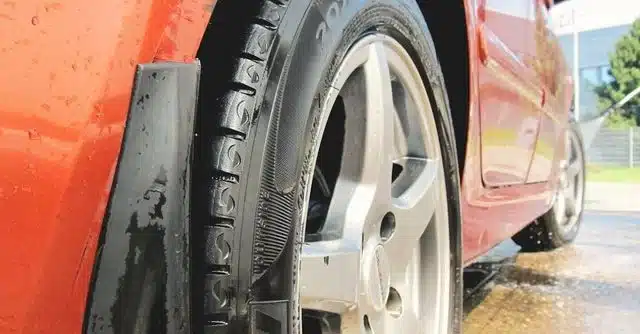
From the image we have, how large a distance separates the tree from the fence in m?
3.47

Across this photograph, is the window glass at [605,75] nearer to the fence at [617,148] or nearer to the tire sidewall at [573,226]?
the fence at [617,148]

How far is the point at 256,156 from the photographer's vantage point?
80cm

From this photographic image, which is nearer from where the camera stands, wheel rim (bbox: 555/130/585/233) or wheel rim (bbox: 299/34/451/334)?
wheel rim (bbox: 299/34/451/334)

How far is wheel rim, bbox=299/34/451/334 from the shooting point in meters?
1.04

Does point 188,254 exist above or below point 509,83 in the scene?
below

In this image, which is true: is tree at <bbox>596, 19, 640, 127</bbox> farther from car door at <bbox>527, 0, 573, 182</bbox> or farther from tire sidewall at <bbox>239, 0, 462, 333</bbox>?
tire sidewall at <bbox>239, 0, 462, 333</bbox>

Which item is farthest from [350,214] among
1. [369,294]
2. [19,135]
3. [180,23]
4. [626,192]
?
[626,192]

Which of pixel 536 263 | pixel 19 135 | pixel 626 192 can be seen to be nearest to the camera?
pixel 19 135

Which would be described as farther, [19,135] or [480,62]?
[480,62]

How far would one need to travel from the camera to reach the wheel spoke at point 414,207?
1.32 m

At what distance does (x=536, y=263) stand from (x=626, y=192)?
5525 mm

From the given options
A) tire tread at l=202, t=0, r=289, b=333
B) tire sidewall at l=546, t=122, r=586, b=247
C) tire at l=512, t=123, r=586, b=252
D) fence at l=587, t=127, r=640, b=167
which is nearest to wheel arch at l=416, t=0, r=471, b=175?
tire tread at l=202, t=0, r=289, b=333

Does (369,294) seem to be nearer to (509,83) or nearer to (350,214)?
(350,214)

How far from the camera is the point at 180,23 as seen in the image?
0.76 meters
